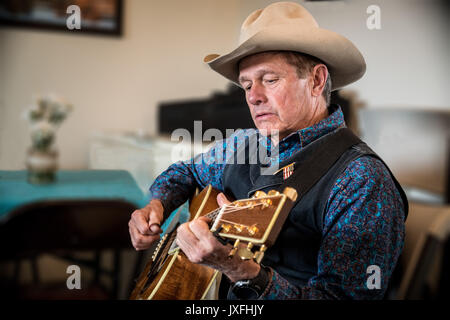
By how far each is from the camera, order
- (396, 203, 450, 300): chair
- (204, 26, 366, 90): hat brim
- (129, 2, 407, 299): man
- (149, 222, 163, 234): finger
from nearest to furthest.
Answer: (129, 2, 407, 299): man → (204, 26, 366, 90): hat brim → (149, 222, 163, 234): finger → (396, 203, 450, 300): chair

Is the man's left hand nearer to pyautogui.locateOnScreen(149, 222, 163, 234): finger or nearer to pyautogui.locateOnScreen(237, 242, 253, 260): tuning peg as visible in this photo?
pyautogui.locateOnScreen(237, 242, 253, 260): tuning peg

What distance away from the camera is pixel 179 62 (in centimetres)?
101

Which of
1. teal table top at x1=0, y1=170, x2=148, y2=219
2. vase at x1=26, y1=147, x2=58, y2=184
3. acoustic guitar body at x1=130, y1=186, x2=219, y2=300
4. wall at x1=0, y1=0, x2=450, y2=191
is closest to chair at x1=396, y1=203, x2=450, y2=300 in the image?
wall at x1=0, y1=0, x2=450, y2=191

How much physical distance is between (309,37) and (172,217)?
0.62 m

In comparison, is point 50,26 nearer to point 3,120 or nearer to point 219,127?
point 3,120

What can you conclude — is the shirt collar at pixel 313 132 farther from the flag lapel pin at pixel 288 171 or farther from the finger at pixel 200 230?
the finger at pixel 200 230

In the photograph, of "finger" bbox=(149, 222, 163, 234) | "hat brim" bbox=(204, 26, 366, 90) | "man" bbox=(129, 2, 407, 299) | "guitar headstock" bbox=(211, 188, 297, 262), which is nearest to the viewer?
"guitar headstock" bbox=(211, 188, 297, 262)

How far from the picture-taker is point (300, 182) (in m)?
0.85

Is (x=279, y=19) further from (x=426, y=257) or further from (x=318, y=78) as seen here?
(x=426, y=257)

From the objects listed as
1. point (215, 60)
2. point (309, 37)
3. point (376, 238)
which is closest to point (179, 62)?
point (215, 60)

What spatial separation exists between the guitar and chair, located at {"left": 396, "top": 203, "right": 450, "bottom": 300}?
0.94 m

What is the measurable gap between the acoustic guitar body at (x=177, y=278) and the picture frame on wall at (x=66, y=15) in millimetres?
503

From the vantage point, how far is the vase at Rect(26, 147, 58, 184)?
90 centimetres

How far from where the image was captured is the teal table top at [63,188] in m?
0.90
